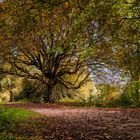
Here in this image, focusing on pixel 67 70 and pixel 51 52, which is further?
pixel 67 70

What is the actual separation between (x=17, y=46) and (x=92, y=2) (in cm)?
2129

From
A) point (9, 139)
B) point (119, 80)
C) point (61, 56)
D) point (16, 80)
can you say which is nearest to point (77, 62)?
point (61, 56)

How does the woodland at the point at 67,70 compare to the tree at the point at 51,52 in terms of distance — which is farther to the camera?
the tree at the point at 51,52

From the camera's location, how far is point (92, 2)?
938cm

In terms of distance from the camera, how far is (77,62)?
3159 centimetres

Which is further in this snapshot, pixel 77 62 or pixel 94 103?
pixel 77 62

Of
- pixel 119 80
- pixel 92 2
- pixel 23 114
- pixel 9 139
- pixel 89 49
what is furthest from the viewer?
pixel 119 80

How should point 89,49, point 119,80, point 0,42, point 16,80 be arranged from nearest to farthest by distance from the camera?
point 89,49 → point 0,42 → point 119,80 → point 16,80

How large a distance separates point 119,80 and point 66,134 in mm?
21414

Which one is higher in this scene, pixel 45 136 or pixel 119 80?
pixel 119 80

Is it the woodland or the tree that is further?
the tree

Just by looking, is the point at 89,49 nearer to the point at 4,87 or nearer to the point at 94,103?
the point at 94,103

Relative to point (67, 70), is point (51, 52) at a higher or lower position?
higher

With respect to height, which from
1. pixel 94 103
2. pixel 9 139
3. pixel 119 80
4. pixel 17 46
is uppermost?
pixel 17 46
